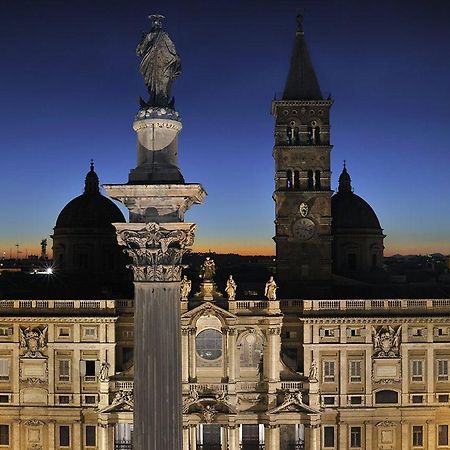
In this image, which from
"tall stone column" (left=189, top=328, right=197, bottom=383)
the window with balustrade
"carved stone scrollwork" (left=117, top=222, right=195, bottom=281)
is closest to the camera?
"carved stone scrollwork" (left=117, top=222, right=195, bottom=281)

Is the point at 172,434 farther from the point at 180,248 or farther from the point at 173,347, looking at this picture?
the point at 180,248

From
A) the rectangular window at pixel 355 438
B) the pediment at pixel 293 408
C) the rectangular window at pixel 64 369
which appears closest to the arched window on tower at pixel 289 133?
the pediment at pixel 293 408

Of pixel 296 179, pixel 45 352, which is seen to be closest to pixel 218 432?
pixel 45 352

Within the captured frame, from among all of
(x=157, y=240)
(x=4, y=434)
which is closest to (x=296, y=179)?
(x=4, y=434)

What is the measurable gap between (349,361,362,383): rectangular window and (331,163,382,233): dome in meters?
21.0

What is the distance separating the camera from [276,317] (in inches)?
1842

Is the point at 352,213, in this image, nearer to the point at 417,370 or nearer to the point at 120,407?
the point at 417,370

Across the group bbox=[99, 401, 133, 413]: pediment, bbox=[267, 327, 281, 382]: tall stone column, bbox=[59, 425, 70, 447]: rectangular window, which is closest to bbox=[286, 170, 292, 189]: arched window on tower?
bbox=[267, 327, 281, 382]: tall stone column

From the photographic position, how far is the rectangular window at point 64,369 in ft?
160

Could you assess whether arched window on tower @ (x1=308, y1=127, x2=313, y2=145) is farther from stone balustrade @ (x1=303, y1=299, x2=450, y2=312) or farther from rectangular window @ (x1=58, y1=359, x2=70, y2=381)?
rectangular window @ (x1=58, y1=359, x2=70, y2=381)

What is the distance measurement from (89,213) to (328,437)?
34.4 metres

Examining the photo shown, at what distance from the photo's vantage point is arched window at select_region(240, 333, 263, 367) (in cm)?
4778

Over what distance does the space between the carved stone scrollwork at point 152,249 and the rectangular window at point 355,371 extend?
37247 millimetres

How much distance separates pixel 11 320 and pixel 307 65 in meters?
30.6
